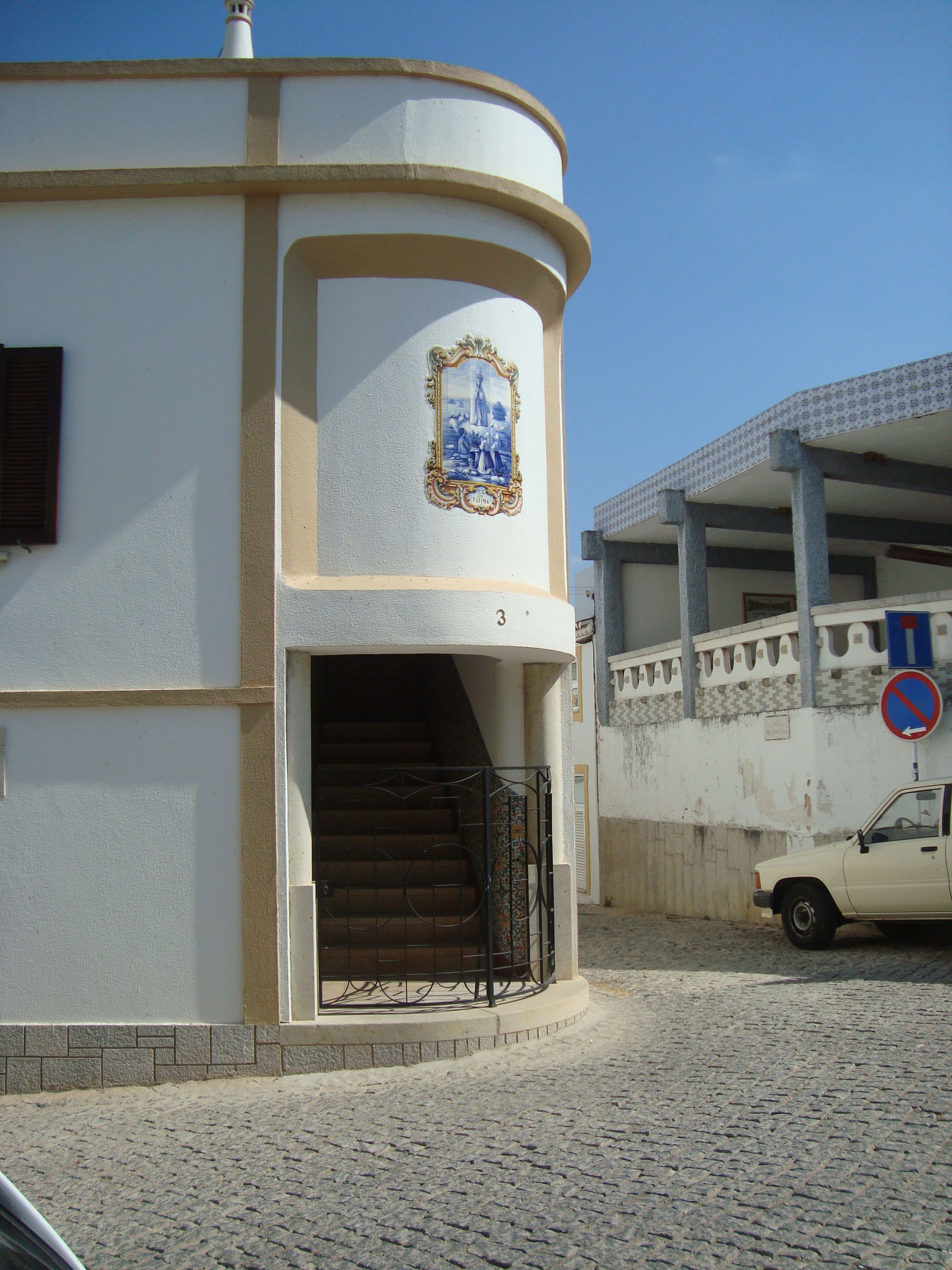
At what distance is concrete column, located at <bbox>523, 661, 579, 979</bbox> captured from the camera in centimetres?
870

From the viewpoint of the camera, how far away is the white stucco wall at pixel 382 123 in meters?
7.88

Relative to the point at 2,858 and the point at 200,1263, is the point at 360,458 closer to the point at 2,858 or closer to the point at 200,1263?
the point at 2,858

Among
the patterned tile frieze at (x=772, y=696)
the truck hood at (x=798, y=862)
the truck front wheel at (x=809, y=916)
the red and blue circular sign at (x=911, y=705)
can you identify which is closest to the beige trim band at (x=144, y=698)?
the red and blue circular sign at (x=911, y=705)

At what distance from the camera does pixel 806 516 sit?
537 inches

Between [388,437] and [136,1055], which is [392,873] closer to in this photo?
[136,1055]

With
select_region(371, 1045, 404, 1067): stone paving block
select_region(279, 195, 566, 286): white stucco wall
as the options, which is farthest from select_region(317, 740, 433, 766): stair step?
select_region(279, 195, 566, 286): white stucco wall

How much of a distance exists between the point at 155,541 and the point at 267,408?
1.15 metres

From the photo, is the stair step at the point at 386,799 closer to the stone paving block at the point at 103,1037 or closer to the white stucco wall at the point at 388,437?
the white stucco wall at the point at 388,437

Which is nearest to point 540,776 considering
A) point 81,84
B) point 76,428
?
point 76,428

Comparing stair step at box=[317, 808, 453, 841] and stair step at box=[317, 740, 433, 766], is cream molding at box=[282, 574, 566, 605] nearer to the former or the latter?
stair step at box=[317, 808, 453, 841]

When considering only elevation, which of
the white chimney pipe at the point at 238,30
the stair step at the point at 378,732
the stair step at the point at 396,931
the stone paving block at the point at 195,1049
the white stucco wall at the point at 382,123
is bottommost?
the stone paving block at the point at 195,1049

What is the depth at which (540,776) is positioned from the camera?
28.6 feet

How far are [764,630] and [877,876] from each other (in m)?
4.44

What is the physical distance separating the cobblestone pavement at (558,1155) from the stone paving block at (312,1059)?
11 cm
